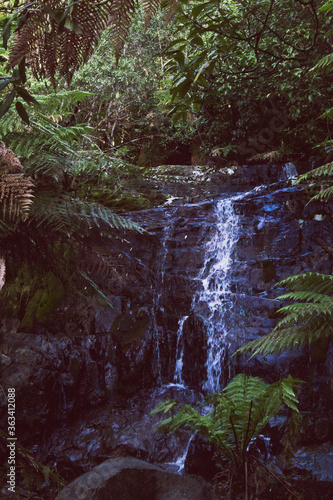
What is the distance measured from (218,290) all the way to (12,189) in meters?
4.54

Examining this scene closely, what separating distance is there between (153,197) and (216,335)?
3.49 metres

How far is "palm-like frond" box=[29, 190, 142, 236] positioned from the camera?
1774 mm

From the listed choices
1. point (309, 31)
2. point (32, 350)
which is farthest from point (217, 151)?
point (32, 350)

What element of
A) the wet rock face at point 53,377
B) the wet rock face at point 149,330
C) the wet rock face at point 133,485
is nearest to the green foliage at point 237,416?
the wet rock face at point 133,485

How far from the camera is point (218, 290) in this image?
5723mm

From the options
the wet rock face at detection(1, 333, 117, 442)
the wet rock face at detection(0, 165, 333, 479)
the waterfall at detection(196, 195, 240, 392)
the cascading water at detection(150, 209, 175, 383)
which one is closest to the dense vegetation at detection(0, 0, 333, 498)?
the wet rock face at detection(1, 333, 117, 442)

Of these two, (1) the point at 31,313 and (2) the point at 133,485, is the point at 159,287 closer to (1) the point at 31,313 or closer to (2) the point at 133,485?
(1) the point at 31,313

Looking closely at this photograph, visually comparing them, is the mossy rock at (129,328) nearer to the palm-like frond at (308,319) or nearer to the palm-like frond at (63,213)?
the palm-like frond at (308,319)

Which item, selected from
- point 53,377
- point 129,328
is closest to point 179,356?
point 129,328

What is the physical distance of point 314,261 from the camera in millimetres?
5527

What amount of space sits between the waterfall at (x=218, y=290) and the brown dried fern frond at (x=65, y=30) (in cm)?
463

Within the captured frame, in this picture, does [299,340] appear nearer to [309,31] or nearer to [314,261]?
[314,261]

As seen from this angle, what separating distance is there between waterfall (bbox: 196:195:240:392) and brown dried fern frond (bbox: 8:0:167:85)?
15.2 ft

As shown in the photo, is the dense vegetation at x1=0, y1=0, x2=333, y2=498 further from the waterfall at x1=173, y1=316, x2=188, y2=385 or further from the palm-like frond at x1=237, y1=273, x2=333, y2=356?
the waterfall at x1=173, y1=316, x2=188, y2=385
